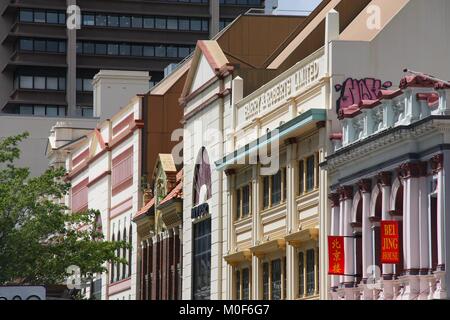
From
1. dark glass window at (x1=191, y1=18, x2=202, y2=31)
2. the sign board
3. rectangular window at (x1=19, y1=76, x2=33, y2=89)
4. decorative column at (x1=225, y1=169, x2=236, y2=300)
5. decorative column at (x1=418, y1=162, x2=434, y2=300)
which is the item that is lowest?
the sign board

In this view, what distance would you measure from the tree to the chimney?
33.2m

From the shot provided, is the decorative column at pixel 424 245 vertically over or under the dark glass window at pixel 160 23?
under

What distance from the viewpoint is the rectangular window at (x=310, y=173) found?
167 feet

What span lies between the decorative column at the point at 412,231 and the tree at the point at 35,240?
104 feet

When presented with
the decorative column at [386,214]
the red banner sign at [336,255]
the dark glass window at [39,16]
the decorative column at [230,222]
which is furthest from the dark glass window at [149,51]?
the decorative column at [386,214]

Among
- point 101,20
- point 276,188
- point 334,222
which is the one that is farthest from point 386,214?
point 101,20

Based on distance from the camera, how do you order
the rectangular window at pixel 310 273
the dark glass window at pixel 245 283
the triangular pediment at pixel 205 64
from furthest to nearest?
the triangular pediment at pixel 205 64, the dark glass window at pixel 245 283, the rectangular window at pixel 310 273

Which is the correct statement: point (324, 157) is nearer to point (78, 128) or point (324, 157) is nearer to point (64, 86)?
point (78, 128)

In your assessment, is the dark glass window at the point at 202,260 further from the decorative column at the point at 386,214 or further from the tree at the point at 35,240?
the decorative column at the point at 386,214

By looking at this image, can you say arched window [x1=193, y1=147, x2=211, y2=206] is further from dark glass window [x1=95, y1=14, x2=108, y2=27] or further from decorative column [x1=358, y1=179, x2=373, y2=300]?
dark glass window [x1=95, y1=14, x2=108, y2=27]

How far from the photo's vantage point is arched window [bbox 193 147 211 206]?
6597 cm

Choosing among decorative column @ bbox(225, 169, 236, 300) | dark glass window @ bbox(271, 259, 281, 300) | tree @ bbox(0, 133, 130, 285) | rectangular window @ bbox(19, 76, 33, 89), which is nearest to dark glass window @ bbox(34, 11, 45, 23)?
rectangular window @ bbox(19, 76, 33, 89)

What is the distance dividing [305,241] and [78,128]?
61997 millimetres

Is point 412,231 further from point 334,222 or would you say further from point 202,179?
point 202,179
